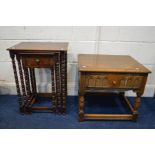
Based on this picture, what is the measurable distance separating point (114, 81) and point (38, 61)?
766 millimetres

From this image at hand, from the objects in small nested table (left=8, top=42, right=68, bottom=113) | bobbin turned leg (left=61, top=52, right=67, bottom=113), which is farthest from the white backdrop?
bobbin turned leg (left=61, top=52, right=67, bottom=113)

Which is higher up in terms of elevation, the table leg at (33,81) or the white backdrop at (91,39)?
the white backdrop at (91,39)

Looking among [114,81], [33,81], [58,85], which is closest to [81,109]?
[58,85]

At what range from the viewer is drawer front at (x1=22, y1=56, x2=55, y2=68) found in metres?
1.49

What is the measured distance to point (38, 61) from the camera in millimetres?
1499

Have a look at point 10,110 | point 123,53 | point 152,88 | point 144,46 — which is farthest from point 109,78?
point 10,110

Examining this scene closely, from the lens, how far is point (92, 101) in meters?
2.10

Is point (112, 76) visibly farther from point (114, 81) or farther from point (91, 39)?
point (91, 39)

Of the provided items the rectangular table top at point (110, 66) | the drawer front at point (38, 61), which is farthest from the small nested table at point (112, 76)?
the drawer front at point (38, 61)

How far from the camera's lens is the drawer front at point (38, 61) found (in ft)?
4.90

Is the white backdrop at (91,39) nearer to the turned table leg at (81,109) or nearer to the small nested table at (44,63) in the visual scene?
the small nested table at (44,63)

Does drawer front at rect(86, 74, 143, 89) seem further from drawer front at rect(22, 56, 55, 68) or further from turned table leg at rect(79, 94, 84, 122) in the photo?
drawer front at rect(22, 56, 55, 68)

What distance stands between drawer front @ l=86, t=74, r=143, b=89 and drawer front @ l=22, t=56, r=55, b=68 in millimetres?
408

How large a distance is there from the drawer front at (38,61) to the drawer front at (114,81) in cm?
41
